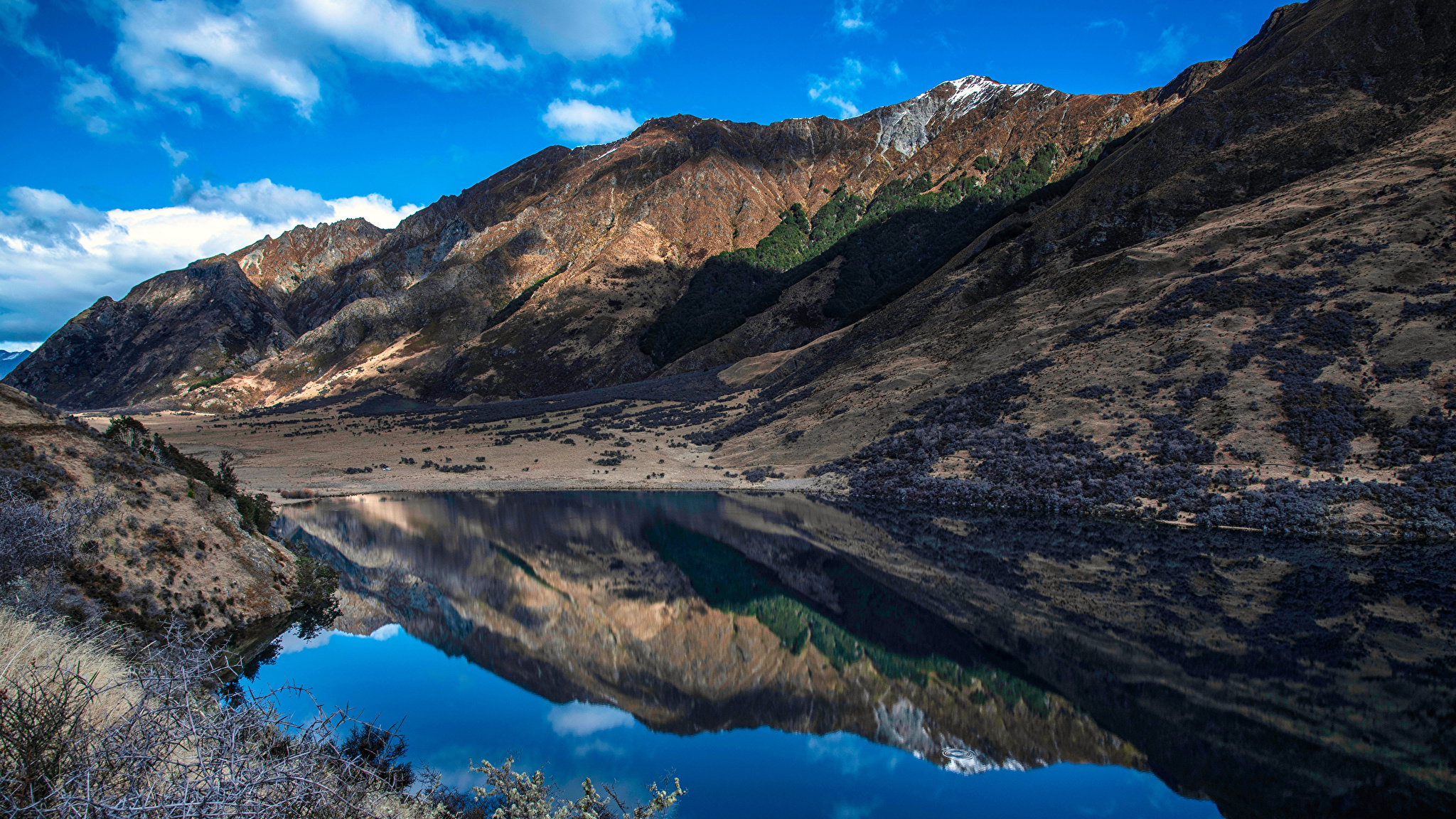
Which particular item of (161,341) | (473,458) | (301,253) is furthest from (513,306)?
(301,253)

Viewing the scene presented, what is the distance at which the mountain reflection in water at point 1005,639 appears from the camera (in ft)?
29.8

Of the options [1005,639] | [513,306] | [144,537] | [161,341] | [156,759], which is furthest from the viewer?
[161,341]

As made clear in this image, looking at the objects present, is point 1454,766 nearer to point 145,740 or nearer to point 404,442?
point 145,740

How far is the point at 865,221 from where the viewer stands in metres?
116

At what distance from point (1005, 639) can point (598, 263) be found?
11082 centimetres

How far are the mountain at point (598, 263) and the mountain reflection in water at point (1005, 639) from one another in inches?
2082

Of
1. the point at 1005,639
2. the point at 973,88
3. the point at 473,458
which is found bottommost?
the point at 1005,639

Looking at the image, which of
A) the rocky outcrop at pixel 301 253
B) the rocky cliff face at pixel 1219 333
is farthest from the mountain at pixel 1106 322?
the rocky outcrop at pixel 301 253

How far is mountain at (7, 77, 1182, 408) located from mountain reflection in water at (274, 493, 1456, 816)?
173ft

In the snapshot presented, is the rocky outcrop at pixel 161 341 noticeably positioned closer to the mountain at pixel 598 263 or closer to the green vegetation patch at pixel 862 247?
the mountain at pixel 598 263

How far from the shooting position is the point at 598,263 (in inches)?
4564

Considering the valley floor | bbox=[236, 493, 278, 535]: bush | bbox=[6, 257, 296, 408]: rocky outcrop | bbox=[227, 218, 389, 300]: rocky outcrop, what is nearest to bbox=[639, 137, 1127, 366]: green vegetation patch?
the valley floor

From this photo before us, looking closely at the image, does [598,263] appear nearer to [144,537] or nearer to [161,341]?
[161,341]

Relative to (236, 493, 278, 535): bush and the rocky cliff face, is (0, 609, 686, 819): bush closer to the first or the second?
(236, 493, 278, 535): bush
